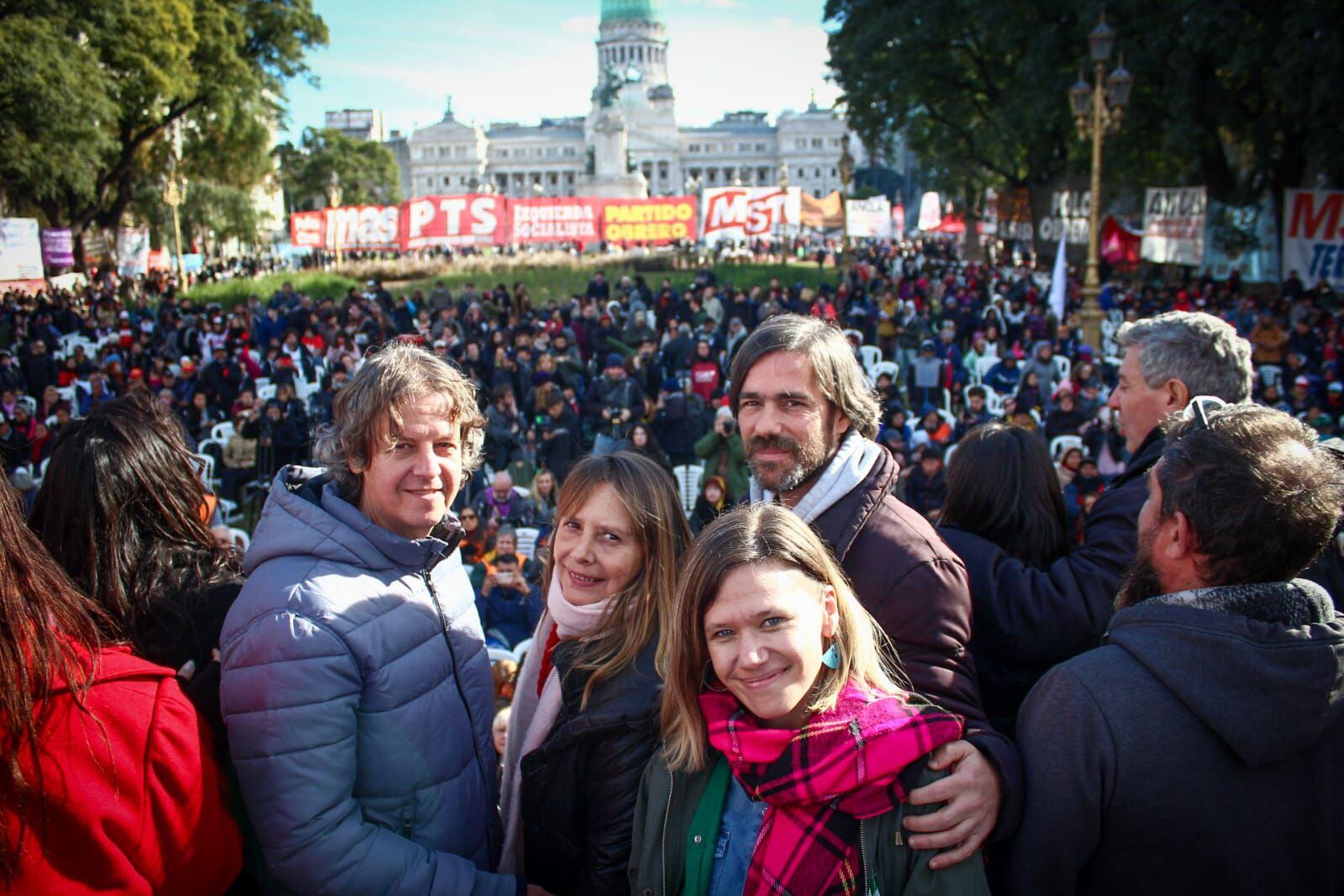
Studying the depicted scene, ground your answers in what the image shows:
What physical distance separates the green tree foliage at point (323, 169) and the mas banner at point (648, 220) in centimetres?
3489

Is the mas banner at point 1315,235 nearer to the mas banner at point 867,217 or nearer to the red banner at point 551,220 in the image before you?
the mas banner at point 867,217

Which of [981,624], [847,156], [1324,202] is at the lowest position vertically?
[981,624]

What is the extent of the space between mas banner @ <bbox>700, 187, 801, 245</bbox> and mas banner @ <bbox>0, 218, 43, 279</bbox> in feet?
46.5

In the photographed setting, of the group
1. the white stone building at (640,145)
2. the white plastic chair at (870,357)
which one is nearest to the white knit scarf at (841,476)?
the white plastic chair at (870,357)

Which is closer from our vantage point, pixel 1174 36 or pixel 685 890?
pixel 685 890

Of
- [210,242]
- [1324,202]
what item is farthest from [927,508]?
[210,242]

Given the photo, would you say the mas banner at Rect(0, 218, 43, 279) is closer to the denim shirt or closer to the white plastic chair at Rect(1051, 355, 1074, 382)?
the white plastic chair at Rect(1051, 355, 1074, 382)

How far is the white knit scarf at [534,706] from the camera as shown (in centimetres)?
203

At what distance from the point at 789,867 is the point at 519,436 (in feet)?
25.2

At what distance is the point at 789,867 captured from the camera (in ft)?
5.32

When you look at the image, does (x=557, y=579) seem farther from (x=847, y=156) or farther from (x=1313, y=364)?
(x=847, y=156)

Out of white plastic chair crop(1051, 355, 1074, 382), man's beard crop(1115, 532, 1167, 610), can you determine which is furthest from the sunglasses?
white plastic chair crop(1051, 355, 1074, 382)

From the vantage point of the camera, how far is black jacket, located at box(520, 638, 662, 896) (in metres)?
1.91

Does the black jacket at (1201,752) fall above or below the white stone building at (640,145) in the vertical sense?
below
